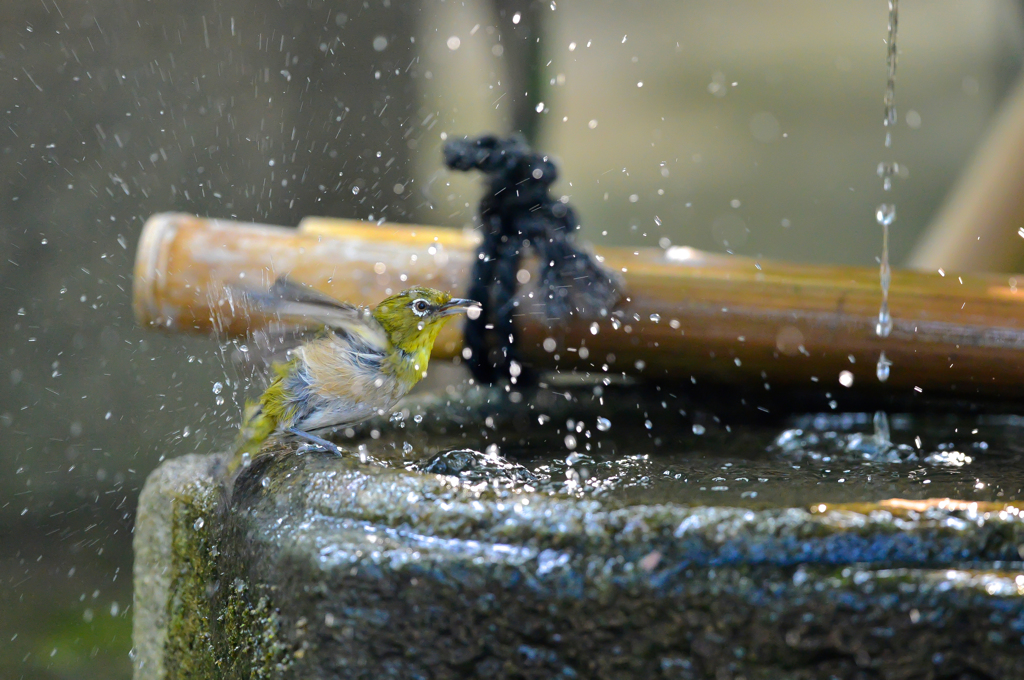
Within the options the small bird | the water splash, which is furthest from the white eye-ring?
the water splash

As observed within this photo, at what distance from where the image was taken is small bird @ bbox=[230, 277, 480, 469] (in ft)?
5.51

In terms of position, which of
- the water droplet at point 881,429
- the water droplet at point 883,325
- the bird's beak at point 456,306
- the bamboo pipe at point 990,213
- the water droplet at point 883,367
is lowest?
the water droplet at point 881,429

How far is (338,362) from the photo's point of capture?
5.54 feet

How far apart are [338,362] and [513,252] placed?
722mm

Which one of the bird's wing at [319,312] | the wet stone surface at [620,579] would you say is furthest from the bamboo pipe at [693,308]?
the wet stone surface at [620,579]

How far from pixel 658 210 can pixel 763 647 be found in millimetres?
7794

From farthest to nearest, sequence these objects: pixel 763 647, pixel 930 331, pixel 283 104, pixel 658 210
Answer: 1. pixel 658 210
2. pixel 283 104
3. pixel 930 331
4. pixel 763 647

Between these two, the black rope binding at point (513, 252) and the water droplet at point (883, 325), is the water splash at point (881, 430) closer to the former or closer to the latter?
the water droplet at point (883, 325)

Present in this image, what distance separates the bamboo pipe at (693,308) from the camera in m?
2.15

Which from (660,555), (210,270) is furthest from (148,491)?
(660,555)

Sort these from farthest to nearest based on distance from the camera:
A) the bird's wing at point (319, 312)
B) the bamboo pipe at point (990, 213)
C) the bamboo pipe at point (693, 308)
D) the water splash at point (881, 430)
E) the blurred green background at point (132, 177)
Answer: the blurred green background at point (132, 177) < the bamboo pipe at point (990, 213) < the bamboo pipe at point (693, 308) < the water splash at point (881, 430) < the bird's wing at point (319, 312)

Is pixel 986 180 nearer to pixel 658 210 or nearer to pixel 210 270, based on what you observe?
pixel 210 270

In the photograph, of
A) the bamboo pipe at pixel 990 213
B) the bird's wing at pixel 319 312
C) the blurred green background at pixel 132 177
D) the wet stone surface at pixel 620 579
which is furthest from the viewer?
the blurred green background at pixel 132 177

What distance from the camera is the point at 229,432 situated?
199 centimetres
